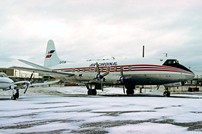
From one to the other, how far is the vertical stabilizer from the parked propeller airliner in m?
3.50

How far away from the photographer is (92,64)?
32844mm

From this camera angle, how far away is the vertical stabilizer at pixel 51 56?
40969 millimetres

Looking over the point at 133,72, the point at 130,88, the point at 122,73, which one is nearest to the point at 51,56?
the point at 130,88

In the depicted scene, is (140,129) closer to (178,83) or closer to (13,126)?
(13,126)

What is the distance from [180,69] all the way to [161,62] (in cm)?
211

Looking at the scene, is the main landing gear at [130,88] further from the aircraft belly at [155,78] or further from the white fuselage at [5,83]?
the white fuselage at [5,83]

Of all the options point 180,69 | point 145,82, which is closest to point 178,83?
point 180,69

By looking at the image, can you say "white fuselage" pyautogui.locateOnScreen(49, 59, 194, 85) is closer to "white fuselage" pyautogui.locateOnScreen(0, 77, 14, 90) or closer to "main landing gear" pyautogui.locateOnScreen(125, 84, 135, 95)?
"main landing gear" pyautogui.locateOnScreen(125, 84, 135, 95)

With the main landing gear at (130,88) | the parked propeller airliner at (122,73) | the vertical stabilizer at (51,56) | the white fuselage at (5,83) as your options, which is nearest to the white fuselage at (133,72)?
the parked propeller airliner at (122,73)

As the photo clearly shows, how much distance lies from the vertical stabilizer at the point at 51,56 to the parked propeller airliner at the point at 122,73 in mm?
3503

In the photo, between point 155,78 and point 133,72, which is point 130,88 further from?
point 155,78

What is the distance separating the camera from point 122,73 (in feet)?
94.5

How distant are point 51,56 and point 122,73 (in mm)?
16069

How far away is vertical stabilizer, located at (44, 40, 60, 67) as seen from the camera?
4097 cm
